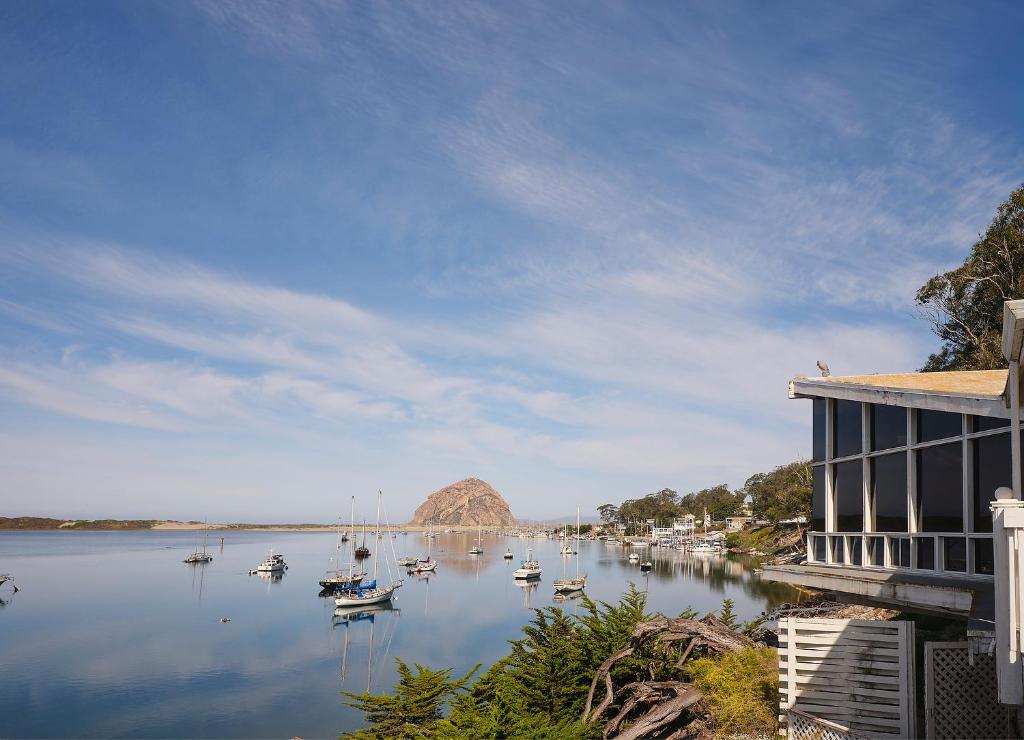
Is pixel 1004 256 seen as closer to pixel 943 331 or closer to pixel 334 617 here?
pixel 943 331

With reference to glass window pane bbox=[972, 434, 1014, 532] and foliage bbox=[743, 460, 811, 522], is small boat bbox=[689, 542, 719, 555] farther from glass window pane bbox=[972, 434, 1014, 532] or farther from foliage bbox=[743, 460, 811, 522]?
glass window pane bbox=[972, 434, 1014, 532]

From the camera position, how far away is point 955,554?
11.1 metres

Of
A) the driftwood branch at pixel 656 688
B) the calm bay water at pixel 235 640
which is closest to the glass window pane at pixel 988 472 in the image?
the driftwood branch at pixel 656 688

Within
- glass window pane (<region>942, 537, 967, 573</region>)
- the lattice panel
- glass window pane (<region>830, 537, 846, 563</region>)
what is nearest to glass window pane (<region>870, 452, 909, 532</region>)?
glass window pane (<region>942, 537, 967, 573</region>)

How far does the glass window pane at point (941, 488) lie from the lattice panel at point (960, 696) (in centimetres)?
211

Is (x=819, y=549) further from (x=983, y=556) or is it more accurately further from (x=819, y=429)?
(x=983, y=556)

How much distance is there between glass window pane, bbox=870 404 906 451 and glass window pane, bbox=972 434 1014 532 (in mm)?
1855

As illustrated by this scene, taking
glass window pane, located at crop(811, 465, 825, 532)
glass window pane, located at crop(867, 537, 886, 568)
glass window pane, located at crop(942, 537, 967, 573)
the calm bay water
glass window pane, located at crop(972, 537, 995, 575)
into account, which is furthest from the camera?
the calm bay water

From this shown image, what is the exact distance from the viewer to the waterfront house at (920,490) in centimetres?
930

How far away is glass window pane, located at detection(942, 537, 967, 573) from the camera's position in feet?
35.7

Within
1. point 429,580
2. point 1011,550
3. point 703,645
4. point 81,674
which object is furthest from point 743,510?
point 1011,550

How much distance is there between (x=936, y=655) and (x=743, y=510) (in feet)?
488

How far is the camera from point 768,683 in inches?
518

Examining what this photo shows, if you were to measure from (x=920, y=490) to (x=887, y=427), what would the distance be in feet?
4.61
